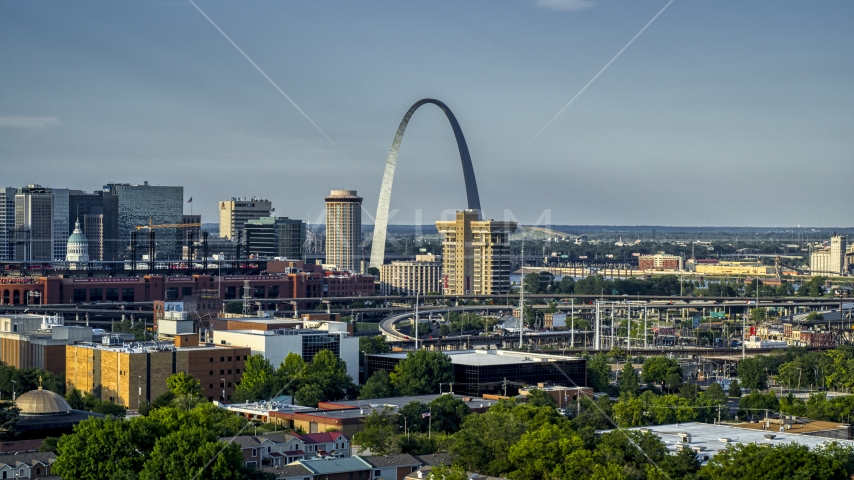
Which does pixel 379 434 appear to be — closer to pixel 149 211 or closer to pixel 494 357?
pixel 494 357

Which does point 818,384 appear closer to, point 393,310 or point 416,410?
point 416,410

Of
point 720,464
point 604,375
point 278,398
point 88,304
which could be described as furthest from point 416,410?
point 88,304

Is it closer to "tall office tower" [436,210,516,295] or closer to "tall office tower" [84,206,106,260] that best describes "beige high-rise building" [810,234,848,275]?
"tall office tower" [436,210,516,295]

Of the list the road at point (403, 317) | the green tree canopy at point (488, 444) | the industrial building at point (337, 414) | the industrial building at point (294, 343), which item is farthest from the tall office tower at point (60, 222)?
the green tree canopy at point (488, 444)

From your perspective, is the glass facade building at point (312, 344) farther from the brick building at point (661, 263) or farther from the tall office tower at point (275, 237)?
the brick building at point (661, 263)

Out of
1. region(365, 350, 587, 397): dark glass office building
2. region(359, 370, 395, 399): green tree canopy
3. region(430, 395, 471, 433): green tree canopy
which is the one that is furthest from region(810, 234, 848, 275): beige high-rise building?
region(430, 395, 471, 433): green tree canopy
